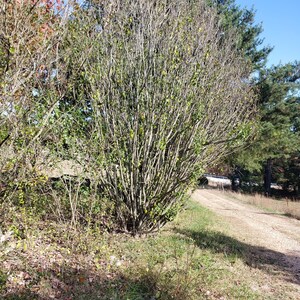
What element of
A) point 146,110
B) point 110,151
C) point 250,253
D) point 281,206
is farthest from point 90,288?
point 281,206

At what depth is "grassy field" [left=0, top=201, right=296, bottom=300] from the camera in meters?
3.80

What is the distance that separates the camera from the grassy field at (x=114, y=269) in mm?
3805

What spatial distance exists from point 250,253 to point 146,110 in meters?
3.86

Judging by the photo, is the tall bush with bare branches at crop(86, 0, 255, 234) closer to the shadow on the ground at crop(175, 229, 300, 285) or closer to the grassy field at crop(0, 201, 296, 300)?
the grassy field at crop(0, 201, 296, 300)

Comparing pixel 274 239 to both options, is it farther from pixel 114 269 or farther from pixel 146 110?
pixel 114 269

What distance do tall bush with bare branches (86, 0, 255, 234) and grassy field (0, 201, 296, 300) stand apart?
0.93 meters

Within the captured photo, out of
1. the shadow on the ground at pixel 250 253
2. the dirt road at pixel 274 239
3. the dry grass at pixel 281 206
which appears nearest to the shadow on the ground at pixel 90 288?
the shadow on the ground at pixel 250 253

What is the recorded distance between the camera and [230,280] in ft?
16.3

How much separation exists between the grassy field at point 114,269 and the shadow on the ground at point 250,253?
75 millimetres

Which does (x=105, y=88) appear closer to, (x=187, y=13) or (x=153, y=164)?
(x=153, y=164)

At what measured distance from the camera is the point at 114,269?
4.65 m

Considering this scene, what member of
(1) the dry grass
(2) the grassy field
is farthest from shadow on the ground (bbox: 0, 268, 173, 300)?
(1) the dry grass

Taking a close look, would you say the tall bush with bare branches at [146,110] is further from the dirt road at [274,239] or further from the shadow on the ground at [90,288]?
the dirt road at [274,239]

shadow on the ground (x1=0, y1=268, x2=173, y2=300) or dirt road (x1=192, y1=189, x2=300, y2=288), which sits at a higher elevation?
shadow on the ground (x1=0, y1=268, x2=173, y2=300)
